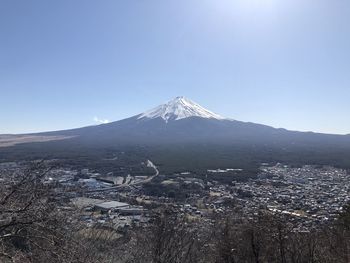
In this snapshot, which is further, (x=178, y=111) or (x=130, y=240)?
(x=178, y=111)

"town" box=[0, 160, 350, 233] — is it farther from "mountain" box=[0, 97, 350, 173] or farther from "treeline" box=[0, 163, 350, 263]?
"mountain" box=[0, 97, 350, 173]

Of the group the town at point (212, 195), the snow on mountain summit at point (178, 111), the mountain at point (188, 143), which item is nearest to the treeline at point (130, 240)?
the town at point (212, 195)

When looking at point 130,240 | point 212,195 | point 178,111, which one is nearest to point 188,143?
point 178,111

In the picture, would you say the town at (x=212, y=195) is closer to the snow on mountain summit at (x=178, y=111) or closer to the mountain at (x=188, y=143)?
the mountain at (x=188, y=143)

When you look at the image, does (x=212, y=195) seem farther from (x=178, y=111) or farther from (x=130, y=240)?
(x=178, y=111)

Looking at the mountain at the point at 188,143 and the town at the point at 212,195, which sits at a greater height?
the mountain at the point at 188,143

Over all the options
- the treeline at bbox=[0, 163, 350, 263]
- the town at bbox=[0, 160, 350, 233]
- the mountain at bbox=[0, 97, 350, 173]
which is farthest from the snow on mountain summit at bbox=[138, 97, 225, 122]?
the treeline at bbox=[0, 163, 350, 263]

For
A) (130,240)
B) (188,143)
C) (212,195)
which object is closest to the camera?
(130,240)
